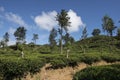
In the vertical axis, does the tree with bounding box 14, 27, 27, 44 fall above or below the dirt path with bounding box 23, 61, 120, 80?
above

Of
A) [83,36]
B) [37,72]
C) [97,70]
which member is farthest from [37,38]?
[97,70]

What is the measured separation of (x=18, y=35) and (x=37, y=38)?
14.9 metres

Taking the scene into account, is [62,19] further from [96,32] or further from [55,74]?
[96,32]

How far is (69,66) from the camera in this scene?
Result: 4206 centimetres

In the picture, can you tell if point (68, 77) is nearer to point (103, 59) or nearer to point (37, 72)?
point (37, 72)

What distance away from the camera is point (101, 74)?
56.3 ft

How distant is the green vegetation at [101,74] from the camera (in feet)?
53.5

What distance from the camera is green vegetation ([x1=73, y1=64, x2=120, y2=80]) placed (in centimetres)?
1630

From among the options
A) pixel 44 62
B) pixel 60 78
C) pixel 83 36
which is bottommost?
→ pixel 60 78

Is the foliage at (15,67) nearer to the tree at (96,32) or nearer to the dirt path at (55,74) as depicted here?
the dirt path at (55,74)

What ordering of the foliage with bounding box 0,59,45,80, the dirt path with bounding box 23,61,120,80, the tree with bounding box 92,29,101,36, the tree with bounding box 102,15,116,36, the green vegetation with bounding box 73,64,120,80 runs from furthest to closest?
the tree with bounding box 92,29,101,36, the tree with bounding box 102,15,116,36, the dirt path with bounding box 23,61,120,80, the foliage with bounding box 0,59,45,80, the green vegetation with bounding box 73,64,120,80

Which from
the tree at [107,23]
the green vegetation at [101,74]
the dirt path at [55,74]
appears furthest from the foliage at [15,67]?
the tree at [107,23]

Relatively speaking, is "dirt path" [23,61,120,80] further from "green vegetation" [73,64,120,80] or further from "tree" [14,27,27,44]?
"tree" [14,27,27,44]

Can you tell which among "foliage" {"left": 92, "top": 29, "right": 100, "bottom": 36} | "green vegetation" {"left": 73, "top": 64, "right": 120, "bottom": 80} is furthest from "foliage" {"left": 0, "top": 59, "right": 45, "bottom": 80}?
"foliage" {"left": 92, "top": 29, "right": 100, "bottom": 36}
